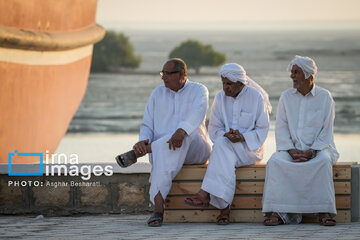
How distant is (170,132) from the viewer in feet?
17.6

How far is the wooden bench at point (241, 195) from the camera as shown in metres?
5.15

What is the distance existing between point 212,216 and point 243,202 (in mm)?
216

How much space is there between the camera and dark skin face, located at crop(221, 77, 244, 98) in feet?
17.3

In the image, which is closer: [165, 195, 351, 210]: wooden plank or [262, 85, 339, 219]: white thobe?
[262, 85, 339, 219]: white thobe

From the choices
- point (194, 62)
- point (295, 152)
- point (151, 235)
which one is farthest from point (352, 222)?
point (194, 62)

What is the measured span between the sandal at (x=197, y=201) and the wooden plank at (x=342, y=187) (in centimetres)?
82

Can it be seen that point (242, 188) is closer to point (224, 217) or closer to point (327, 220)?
point (224, 217)

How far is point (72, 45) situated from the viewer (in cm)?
923

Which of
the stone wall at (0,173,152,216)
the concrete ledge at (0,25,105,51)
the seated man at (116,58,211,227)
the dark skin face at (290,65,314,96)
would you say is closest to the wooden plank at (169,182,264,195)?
the seated man at (116,58,211,227)

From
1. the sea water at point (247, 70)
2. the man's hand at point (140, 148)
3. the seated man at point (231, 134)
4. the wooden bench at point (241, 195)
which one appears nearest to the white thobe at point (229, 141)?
the seated man at point (231, 134)

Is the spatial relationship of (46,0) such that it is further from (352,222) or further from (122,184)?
(352,222)

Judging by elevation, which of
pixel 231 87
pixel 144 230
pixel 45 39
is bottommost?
pixel 144 230

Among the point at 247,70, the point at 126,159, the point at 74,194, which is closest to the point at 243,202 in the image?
the point at 126,159

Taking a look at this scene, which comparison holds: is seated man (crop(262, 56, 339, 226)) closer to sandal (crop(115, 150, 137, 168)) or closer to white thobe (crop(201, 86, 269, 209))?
white thobe (crop(201, 86, 269, 209))
